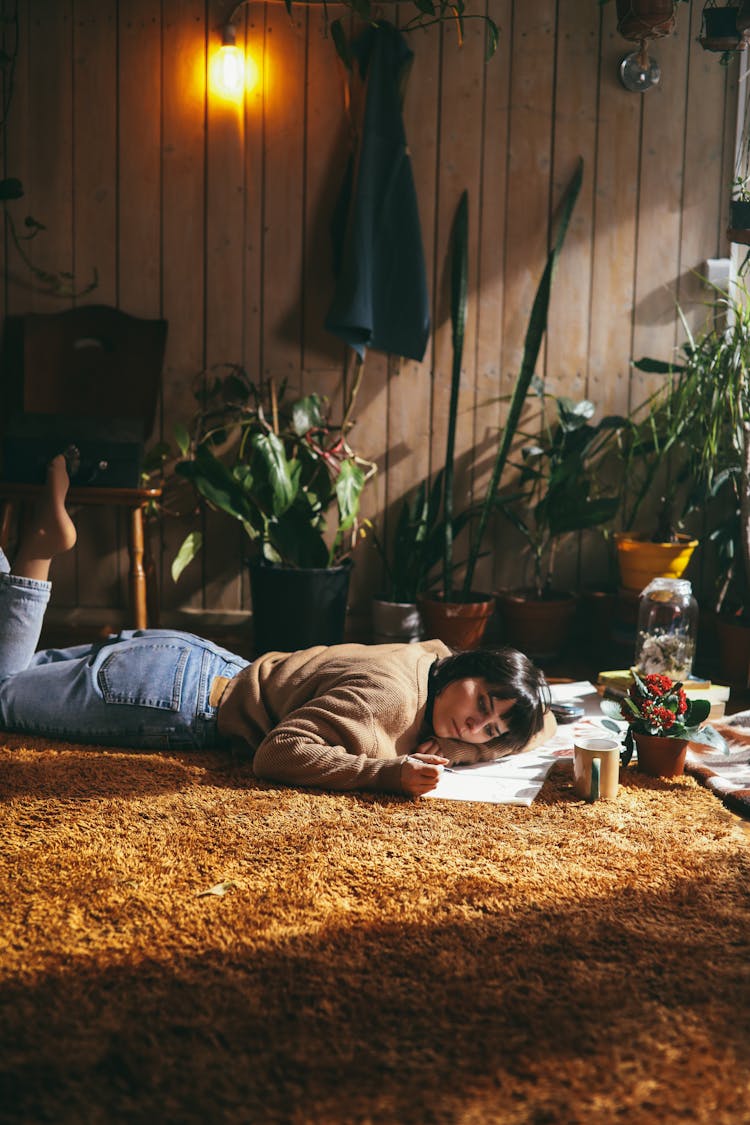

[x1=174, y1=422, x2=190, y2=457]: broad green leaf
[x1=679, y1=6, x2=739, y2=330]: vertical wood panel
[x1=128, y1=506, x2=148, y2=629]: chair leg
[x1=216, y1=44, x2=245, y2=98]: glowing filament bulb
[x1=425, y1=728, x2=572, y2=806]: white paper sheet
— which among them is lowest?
[x1=425, y1=728, x2=572, y2=806]: white paper sheet

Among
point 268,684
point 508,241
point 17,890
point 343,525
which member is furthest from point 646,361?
point 17,890

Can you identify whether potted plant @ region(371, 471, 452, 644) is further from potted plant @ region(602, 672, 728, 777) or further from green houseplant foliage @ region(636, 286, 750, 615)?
potted plant @ region(602, 672, 728, 777)

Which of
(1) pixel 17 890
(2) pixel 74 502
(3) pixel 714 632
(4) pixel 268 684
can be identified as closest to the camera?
(1) pixel 17 890

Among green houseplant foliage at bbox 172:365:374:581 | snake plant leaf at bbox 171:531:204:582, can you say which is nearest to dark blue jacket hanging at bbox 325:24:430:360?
green houseplant foliage at bbox 172:365:374:581

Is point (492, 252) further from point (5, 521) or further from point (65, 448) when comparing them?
point (5, 521)

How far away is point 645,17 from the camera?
280 cm

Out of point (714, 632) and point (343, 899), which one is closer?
point (343, 899)

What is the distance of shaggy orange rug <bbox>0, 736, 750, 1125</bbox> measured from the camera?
116cm

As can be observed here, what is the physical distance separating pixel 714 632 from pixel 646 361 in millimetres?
917

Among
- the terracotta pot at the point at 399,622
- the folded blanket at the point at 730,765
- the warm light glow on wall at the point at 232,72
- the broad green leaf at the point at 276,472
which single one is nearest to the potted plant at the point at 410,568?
the terracotta pot at the point at 399,622

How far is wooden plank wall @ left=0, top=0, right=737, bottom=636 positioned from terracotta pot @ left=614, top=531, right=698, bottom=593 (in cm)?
36

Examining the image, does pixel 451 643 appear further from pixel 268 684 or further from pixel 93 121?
pixel 93 121

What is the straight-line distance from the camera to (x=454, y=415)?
10.9 feet

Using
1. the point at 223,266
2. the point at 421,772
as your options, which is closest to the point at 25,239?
the point at 223,266
